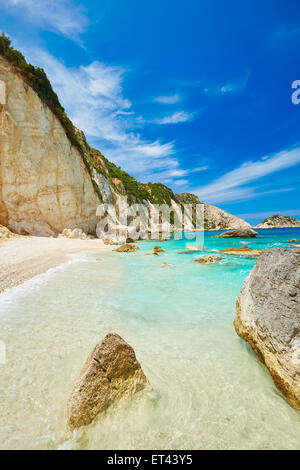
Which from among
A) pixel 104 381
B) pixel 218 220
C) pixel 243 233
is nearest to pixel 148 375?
pixel 104 381

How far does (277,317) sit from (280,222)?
130349 mm

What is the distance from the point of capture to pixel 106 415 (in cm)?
215

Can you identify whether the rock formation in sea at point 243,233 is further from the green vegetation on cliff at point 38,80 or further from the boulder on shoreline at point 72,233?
the green vegetation on cliff at point 38,80

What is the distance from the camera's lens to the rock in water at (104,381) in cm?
206

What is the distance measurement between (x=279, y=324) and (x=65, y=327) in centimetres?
390

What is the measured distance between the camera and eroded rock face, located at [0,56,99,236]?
1945 cm

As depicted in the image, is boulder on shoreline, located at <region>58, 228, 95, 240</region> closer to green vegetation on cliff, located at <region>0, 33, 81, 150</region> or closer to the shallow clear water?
green vegetation on cliff, located at <region>0, 33, 81, 150</region>

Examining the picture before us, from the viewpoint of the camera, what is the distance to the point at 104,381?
2.28 meters

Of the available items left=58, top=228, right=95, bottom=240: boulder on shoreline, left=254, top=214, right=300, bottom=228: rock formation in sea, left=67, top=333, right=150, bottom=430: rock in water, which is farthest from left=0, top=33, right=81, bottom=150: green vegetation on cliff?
left=254, top=214, right=300, bottom=228: rock formation in sea

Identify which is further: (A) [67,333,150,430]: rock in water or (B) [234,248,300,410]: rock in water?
(B) [234,248,300,410]: rock in water

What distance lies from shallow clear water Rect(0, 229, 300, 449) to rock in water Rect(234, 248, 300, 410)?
9.8 inches

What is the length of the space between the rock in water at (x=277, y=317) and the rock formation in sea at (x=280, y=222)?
126m
